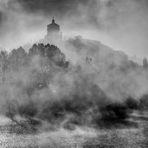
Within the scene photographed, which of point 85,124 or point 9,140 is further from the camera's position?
point 85,124

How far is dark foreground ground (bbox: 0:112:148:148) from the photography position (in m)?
113

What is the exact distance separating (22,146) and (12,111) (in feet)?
291

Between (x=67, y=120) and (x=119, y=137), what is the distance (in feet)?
180

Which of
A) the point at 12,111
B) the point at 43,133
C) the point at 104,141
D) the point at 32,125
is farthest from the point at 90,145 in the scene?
the point at 12,111

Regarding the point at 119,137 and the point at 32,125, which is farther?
the point at 32,125

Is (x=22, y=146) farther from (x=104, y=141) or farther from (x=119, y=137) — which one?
(x=119, y=137)

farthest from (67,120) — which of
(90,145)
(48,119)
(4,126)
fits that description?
(90,145)

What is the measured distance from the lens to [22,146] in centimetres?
11119

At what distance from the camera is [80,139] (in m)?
124

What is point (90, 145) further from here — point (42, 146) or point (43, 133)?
point (43, 133)

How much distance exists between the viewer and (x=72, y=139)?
123m

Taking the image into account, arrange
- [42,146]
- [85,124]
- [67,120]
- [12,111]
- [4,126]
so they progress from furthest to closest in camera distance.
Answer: [12,111]
[67,120]
[85,124]
[4,126]
[42,146]

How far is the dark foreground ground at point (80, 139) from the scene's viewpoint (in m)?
113

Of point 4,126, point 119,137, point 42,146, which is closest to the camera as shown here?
point 42,146
